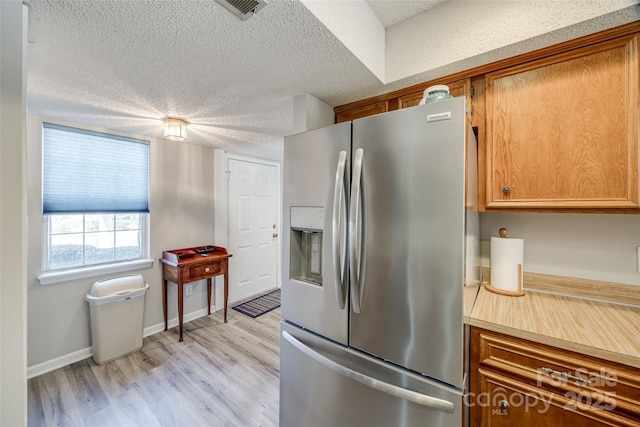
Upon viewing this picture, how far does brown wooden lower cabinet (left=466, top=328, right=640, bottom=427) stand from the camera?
0.89 meters

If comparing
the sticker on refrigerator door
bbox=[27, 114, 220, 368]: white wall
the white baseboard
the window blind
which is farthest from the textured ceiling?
the white baseboard

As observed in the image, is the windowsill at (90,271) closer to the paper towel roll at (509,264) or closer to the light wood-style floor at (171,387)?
the light wood-style floor at (171,387)

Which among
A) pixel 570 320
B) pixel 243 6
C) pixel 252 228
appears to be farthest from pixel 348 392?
pixel 252 228

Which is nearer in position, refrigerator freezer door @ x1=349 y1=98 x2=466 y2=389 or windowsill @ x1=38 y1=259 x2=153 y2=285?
refrigerator freezer door @ x1=349 y1=98 x2=466 y2=389

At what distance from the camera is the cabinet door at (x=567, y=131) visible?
1080 millimetres

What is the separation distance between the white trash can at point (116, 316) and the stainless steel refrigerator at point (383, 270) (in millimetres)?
1906

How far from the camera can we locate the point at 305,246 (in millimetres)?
1525

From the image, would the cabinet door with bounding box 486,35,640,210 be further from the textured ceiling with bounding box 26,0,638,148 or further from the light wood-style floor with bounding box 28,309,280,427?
the light wood-style floor with bounding box 28,309,280,427

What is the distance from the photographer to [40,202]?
7.11 feet

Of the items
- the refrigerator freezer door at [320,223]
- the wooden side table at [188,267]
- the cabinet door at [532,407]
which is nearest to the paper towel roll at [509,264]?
the cabinet door at [532,407]

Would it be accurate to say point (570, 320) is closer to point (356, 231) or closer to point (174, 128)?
point (356, 231)

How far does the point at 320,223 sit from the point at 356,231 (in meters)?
0.25

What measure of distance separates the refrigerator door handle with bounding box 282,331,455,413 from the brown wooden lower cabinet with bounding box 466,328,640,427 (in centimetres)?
27

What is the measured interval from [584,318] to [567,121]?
35.1 inches
